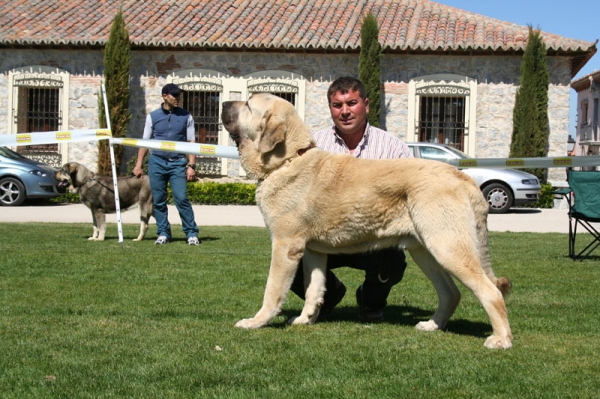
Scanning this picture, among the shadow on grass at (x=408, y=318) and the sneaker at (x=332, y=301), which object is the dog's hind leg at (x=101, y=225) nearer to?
the shadow on grass at (x=408, y=318)

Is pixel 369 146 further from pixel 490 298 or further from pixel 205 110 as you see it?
pixel 205 110

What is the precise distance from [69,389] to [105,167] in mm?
19939

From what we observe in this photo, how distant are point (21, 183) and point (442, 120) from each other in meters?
12.3

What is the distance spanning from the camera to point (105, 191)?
11.6 metres

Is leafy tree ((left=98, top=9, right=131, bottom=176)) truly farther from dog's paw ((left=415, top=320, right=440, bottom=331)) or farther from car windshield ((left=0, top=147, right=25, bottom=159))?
dog's paw ((left=415, top=320, right=440, bottom=331))

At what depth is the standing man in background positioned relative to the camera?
33.7 ft

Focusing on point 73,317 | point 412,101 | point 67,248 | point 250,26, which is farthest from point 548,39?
point 73,317

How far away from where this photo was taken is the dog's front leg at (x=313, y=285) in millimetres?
5016

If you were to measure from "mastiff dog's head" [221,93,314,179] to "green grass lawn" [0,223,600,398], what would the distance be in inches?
43.7

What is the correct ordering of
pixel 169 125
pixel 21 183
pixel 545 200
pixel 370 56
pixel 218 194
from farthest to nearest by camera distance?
pixel 370 56 → pixel 218 194 → pixel 545 200 → pixel 21 183 → pixel 169 125

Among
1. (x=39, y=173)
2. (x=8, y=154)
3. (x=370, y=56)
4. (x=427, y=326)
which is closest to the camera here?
(x=427, y=326)

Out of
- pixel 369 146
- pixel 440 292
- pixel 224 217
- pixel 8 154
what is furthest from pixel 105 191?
pixel 8 154

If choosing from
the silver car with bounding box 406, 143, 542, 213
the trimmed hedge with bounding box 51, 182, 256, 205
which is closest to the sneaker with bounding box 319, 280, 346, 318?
the silver car with bounding box 406, 143, 542, 213

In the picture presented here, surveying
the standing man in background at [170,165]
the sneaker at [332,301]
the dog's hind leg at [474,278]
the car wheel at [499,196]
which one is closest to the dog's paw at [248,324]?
the sneaker at [332,301]
